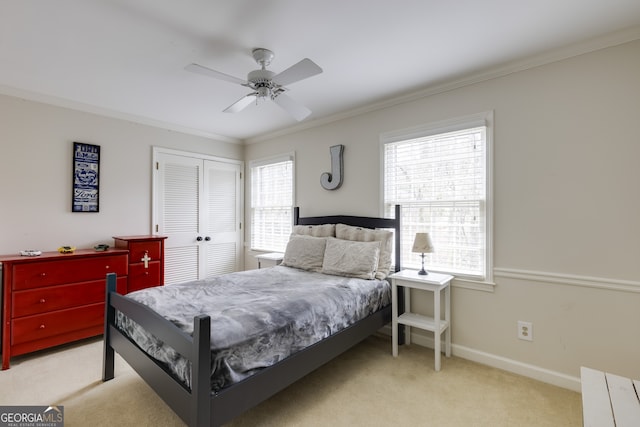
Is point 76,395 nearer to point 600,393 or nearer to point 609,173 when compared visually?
point 600,393

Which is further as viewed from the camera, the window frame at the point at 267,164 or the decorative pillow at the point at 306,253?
the window frame at the point at 267,164

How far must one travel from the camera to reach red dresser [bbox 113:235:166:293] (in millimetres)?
3379

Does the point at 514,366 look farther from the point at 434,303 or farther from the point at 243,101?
the point at 243,101

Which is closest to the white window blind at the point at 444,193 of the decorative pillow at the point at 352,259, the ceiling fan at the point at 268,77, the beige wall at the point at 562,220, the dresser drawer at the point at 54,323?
the beige wall at the point at 562,220

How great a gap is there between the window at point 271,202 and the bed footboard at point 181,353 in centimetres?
250

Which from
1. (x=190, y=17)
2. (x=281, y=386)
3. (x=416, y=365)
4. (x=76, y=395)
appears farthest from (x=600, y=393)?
(x=76, y=395)

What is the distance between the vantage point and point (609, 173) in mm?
2111

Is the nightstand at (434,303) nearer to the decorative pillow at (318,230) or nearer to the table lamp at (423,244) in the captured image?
the table lamp at (423,244)

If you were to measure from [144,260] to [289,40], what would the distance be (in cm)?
290

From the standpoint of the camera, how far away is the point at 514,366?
2447mm

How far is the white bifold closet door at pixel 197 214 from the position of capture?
4.09 meters

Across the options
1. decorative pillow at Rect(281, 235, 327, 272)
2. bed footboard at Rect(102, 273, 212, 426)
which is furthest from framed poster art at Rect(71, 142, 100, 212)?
decorative pillow at Rect(281, 235, 327, 272)

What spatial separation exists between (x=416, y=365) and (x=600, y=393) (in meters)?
1.28
